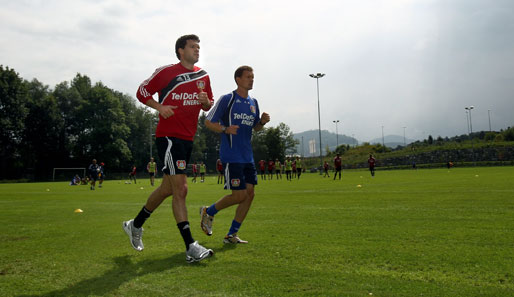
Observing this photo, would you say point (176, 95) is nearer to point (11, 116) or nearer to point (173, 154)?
point (173, 154)

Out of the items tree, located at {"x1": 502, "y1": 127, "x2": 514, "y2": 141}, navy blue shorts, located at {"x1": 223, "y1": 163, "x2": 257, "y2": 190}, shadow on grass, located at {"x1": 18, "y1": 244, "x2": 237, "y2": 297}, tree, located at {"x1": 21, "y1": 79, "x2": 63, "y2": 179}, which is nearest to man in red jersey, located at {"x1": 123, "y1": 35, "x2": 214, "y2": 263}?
shadow on grass, located at {"x1": 18, "y1": 244, "x2": 237, "y2": 297}

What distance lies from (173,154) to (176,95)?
0.72 meters

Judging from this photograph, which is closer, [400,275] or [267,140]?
[400,275]

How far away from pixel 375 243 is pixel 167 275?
8.09ft

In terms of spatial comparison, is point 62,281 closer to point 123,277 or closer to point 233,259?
point 123,277

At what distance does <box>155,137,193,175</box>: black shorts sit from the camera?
173 inches

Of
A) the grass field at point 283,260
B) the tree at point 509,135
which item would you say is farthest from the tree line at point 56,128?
the tree at point 509,135

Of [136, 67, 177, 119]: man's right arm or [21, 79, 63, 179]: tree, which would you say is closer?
[136, 67, 177, 119]: man's right arm

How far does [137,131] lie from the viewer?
7806 cm

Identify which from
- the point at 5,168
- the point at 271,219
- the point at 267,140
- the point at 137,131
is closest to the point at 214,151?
the point at 267,140

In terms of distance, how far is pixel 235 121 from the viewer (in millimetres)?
5371

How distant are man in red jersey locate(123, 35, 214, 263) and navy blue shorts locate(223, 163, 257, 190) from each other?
76 centimetres

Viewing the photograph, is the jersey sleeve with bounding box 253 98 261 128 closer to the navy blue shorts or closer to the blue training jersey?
the blue training jersey

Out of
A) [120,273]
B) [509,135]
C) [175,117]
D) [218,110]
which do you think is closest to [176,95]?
[175,117]
